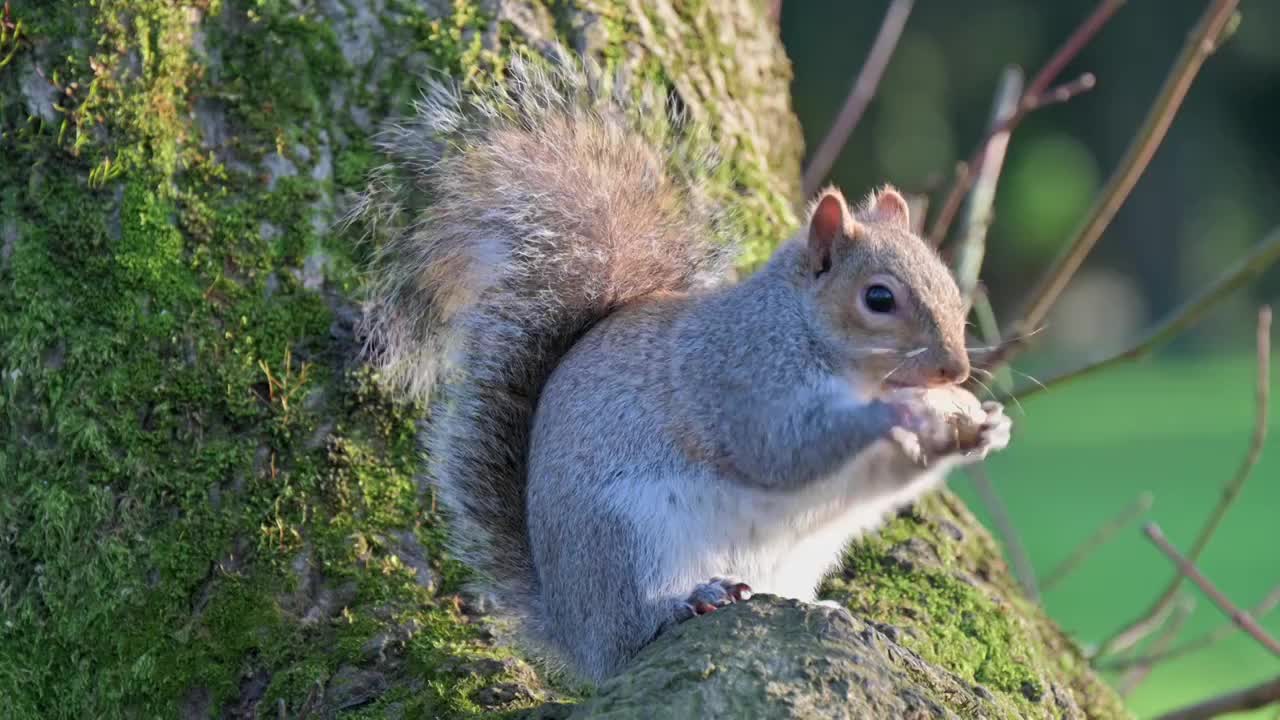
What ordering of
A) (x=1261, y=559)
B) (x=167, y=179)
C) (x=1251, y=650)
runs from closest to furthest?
(x=167, y=179)
(x=1251, y=650)
(x=1261, y=559)

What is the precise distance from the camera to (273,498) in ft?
6.76

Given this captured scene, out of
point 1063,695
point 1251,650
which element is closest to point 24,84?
point 1063,695

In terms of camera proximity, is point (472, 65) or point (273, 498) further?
point (472, 65)

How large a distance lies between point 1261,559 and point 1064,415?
298cm

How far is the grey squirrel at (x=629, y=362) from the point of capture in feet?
6.31

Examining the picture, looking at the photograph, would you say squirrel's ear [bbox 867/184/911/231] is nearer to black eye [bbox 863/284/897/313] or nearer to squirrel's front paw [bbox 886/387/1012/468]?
black eye [bbox 863/284/897/313]

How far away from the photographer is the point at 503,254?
2.11 m

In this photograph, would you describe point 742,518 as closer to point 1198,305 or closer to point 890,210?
point 890,210

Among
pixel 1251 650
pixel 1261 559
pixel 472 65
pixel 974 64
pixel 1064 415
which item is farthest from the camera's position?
pixel 974 64

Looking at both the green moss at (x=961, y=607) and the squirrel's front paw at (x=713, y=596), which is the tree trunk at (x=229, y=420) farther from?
the squirrel's front paw at (x=713, y=596)

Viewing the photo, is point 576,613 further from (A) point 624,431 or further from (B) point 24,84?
(B) point 24,84

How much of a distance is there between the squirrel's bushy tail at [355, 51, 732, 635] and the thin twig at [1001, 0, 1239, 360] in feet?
2.10

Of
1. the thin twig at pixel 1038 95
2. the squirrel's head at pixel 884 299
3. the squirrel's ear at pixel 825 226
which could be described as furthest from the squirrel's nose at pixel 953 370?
the thin twig at pixel 1038 95

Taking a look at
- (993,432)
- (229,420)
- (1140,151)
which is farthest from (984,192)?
(229,420)
